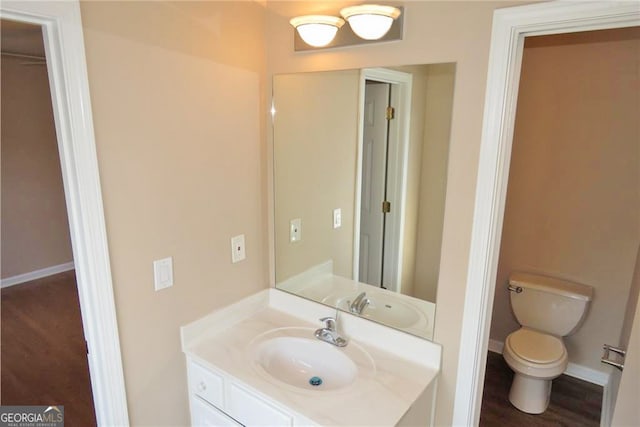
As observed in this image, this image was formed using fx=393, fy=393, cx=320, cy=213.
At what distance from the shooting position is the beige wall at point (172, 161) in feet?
4.45

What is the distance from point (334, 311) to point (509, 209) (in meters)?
1.70

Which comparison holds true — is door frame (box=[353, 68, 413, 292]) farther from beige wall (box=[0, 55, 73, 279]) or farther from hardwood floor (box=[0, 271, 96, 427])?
beige wall (box=[0, 55, 73, 279])

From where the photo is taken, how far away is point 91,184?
1.30 meters

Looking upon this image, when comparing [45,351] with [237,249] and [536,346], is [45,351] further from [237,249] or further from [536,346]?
[536,346]

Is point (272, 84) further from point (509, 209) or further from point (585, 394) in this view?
point (585, 394)

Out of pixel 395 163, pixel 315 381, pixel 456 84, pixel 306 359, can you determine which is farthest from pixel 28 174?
pixel 456 84

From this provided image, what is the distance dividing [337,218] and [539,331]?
5.87ft

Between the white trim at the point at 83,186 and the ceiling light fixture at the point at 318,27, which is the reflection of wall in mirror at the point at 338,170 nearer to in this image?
the ceiling light fixture at the point at 318,27

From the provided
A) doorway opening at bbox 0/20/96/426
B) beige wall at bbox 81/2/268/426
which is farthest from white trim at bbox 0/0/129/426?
doorway opening at bbox 0/20/96/426

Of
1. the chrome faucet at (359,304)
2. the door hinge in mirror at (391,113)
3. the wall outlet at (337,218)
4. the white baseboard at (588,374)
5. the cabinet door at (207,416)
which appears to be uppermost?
the door hinge in mirror at (391,113)

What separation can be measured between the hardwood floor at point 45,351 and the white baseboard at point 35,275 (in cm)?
9

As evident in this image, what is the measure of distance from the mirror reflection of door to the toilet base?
140cm

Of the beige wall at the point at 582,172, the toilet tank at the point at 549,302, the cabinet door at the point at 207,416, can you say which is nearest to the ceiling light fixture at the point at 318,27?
the cabinet door at the point at 207,416

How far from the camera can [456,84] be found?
1.39 meters
